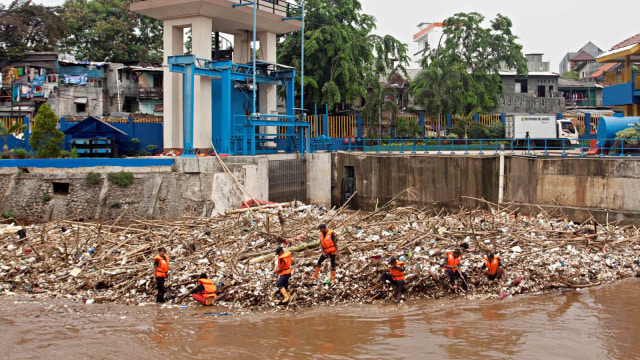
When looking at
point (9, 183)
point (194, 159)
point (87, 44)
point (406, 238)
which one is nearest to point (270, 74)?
point (194, 159)

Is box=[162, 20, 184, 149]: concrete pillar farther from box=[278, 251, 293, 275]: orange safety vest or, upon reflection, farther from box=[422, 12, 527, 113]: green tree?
box=[422, 12, 527, 113]: green tree

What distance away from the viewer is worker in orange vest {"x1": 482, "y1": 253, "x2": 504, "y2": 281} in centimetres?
1216

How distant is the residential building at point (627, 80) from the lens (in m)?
27.1

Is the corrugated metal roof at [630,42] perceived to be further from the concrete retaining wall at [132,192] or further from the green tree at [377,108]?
the concrete retaining wall at [132,192]

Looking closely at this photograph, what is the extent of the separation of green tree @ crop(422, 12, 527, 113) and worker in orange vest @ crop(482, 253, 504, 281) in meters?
25.3

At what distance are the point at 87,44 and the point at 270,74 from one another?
942 inches

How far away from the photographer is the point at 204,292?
11.6m

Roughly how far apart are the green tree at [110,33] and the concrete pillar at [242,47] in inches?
740

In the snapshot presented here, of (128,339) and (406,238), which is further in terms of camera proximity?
(406,238)

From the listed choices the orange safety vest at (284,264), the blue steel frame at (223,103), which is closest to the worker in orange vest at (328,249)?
the orange safety vest at (284,264)

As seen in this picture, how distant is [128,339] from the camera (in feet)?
32.7

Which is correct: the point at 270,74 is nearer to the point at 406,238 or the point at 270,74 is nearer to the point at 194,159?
the point at 194,159

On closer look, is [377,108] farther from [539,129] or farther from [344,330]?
[344,330]

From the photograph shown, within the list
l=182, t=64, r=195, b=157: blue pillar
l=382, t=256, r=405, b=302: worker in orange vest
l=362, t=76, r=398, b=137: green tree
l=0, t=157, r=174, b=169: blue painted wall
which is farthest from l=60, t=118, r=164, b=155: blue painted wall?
l=382, t=256, r=405, b=302: worker in orange vest
